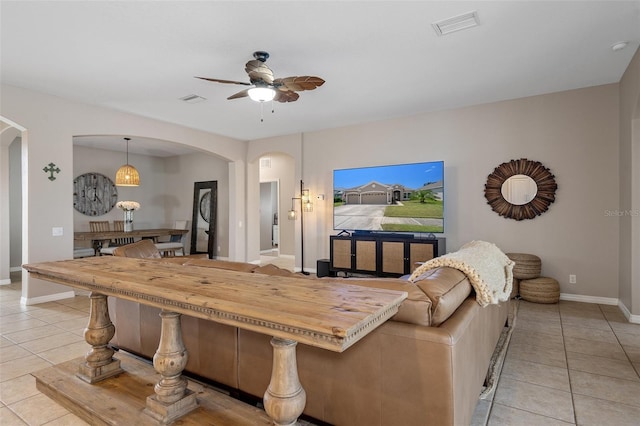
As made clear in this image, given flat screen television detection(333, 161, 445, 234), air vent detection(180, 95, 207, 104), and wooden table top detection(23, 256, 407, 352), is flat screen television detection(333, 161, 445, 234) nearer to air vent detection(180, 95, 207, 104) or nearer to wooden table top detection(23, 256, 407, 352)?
air vent detection(180, 95, 207, 104)

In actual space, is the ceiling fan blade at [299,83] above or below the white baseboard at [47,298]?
above

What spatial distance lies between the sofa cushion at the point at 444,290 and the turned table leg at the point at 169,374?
125 cm

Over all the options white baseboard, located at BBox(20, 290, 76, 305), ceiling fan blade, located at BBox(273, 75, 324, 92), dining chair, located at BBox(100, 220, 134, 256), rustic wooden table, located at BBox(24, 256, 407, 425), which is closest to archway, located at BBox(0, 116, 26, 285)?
dining chair, located at BBox(100, 220, 134, 256)

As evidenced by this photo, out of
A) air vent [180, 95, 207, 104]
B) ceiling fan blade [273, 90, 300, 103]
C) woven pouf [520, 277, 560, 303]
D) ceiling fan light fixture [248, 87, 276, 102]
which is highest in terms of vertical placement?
air vent [180, 95, 207, 104]

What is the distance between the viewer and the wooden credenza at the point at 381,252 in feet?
16.2

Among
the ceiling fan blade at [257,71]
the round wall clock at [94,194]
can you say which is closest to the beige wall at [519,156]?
the ceiling fan blade at [257,71]

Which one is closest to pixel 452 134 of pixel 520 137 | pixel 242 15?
pixel 520 137

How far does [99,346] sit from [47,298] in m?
3.25

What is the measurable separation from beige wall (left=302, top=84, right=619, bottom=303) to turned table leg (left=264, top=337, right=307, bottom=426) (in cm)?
444

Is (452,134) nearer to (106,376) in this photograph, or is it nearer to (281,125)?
(281,125)

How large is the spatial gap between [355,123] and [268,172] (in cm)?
392

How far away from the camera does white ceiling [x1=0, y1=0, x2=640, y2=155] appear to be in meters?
2.67

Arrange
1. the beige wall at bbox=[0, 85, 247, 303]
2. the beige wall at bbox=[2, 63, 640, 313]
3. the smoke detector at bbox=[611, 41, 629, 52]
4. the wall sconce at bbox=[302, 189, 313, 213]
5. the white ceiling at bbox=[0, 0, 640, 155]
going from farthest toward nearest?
the wall sconce at bbox=[302, 189, 313, 213] < the beige wall at bbox=[0, 85, 247, 303] < the beige wall at bbox=[2, 63, 640, 313] < the smoke detector at bbox=[611, 41, 629, 52] < the white ceiling at bbox=[0, 0, 640, 155]

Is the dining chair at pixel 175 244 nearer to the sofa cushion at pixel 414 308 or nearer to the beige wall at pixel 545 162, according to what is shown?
the beige wall at pixel 545 162
